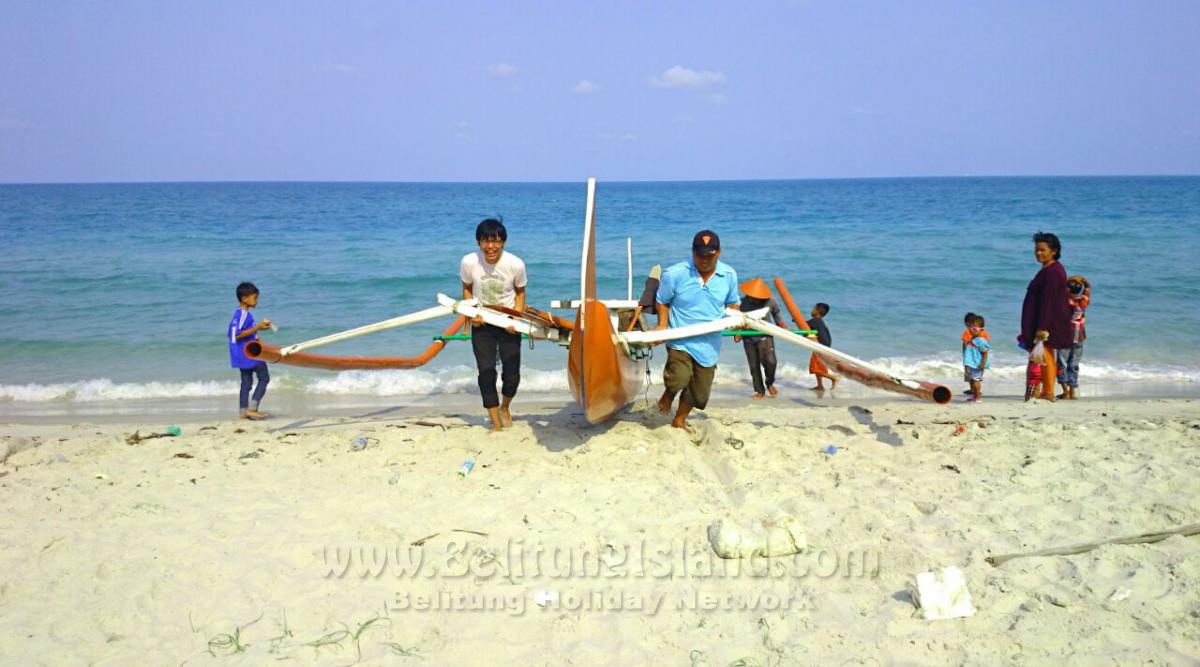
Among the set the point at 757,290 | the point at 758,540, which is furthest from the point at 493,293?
the point at 758,540

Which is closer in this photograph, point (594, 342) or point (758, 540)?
point (758, 540)

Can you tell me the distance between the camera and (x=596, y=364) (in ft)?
15.5

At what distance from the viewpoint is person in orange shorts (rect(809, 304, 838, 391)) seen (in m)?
7.82

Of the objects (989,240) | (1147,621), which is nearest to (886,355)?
(1147,621)

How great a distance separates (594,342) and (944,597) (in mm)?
2212

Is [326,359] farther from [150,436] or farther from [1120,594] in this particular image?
[1120,594]

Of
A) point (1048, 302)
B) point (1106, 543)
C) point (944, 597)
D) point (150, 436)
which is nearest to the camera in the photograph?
point (944, 597)

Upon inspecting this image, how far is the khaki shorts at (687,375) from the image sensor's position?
5.43 m

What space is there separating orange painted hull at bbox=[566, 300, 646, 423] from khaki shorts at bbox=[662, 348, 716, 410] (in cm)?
30

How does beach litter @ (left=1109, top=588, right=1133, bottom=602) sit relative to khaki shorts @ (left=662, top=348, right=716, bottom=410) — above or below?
below

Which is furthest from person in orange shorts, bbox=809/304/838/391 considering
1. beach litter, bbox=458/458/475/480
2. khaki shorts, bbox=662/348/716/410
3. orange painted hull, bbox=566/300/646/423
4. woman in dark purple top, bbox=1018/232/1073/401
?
beach litter, bbox=458/458/475/480

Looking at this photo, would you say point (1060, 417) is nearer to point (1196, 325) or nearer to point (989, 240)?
point (1196, 325)

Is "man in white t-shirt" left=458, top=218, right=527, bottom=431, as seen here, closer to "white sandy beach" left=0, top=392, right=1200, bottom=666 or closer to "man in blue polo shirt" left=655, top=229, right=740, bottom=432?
"white sandy beach" left=0, top=392, right=1200, bottom=666

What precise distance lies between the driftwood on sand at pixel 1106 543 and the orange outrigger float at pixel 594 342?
4.05 ft
